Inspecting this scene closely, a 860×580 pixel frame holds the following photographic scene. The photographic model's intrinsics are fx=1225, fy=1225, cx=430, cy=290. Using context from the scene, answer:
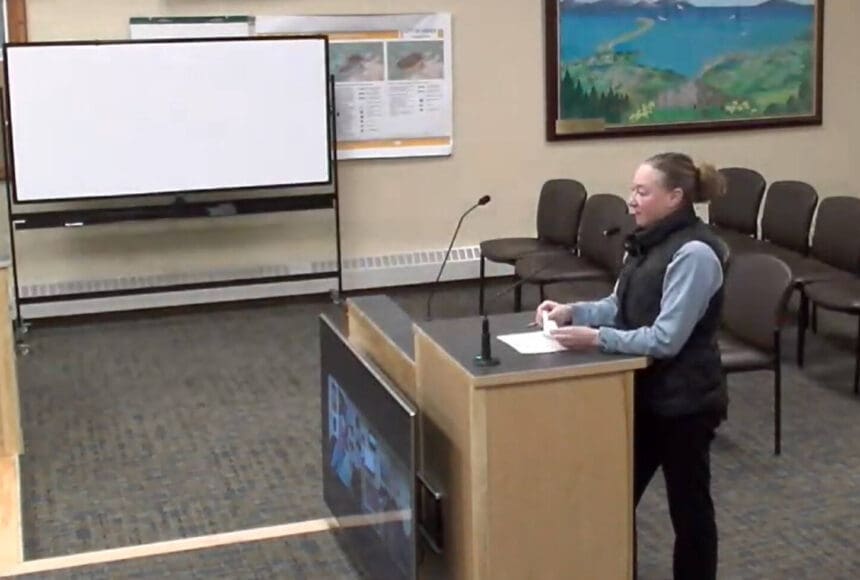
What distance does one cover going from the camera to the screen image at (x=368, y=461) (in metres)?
3.01

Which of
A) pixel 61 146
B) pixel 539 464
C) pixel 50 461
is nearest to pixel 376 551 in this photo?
pixel 539 464

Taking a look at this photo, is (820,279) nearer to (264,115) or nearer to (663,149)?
(663,149)

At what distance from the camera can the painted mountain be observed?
800 cm

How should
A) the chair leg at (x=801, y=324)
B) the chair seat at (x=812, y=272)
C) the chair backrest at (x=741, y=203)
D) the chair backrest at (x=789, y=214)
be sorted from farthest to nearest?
1. the chair backrest at (x=741, y=203)
2. the chair backrest at (x=789, y=214)
3. the chair leg at (x=801, y=324)
4. the chair seat at (x=812, y=272)

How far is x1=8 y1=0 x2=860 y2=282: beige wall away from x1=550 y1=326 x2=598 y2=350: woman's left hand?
4.79m

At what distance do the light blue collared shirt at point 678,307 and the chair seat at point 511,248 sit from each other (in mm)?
3595

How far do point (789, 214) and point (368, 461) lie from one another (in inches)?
153

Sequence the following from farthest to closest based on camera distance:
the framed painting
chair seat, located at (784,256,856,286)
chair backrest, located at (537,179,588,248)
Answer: the framed painting, chair backrest, located at (537,179,588,248), chair seat, located at (784,256,856,286)

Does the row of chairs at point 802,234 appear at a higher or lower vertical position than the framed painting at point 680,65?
lower

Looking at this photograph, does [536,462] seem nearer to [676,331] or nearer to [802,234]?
[676,331]

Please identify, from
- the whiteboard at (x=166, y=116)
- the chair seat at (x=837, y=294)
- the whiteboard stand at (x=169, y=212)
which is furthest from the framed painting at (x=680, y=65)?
the chair seat at (x=837, y=294)

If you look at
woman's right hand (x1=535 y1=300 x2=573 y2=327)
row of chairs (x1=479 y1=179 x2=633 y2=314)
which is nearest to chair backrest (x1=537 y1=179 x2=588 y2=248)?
row of chairs (x1=479 y1=179 x2=633 y2=314)

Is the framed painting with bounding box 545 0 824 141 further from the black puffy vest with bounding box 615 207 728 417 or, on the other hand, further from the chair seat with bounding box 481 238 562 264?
the black puffy vest with bounding box 615 207 728 417

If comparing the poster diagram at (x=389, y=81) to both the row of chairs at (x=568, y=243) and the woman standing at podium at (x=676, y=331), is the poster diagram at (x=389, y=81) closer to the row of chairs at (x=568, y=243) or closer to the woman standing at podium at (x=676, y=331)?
the row of chairs at (x=568, y=243)
